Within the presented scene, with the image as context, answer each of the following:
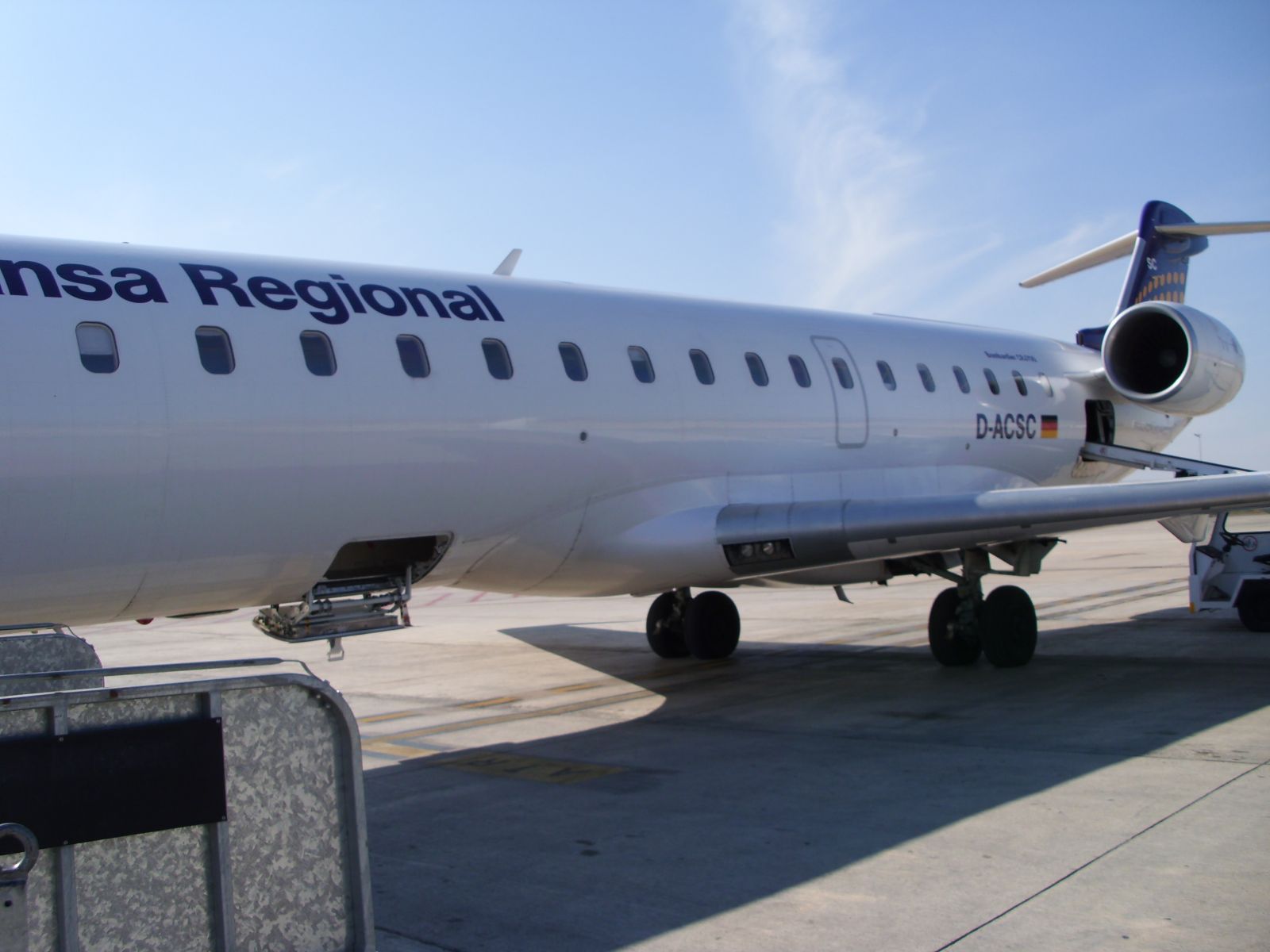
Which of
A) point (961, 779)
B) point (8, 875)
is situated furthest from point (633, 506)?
point (8, 875)

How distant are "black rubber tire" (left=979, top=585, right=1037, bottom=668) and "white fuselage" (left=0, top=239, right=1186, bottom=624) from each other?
1.42 meters

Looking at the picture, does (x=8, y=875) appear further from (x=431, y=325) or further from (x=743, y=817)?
(x=431, y=325)

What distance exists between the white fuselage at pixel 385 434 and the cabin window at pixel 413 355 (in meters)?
0.09

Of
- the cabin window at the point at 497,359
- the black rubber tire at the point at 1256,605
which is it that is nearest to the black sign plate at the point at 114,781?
the cabin window at the point at 497,359

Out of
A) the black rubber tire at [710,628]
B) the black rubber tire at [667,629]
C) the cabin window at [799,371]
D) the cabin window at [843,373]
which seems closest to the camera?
the cabin window at [799,371]

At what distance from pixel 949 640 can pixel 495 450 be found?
6.06 m

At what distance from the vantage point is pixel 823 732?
912cm

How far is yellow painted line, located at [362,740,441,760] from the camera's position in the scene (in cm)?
888

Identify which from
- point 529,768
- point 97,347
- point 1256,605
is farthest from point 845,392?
point 97,347

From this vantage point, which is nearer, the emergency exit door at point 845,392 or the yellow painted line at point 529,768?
the yellow painted line at point 529,768

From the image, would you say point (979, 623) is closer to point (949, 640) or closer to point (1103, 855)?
point (949, 640)

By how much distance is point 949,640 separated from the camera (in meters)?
12.5

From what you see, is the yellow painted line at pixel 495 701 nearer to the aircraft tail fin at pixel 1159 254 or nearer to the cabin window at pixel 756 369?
the cabin window at pixel 756 369

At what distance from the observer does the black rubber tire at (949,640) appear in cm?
1251
